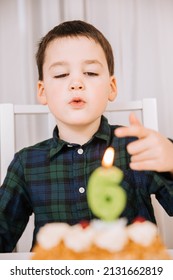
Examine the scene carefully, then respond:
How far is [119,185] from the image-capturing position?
391 millimetres

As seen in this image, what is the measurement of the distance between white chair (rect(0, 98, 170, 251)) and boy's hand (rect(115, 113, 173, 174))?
5.6 inches

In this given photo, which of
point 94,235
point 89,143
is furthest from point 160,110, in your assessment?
point 94,235

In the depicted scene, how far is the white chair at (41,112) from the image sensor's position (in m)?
0.48

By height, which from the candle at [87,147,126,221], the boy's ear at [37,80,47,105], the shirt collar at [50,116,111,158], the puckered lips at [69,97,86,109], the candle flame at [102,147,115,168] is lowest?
the candle at [87,147,126,221]

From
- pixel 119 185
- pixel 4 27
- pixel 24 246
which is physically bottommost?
pixel 24 246

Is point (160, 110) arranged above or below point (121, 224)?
above

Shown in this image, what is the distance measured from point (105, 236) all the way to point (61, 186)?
14 centimetres

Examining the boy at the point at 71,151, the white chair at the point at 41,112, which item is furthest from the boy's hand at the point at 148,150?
the white chair at the point at 41,112

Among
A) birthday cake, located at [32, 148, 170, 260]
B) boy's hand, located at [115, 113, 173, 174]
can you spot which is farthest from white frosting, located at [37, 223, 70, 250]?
boy's hand, located at [115, 113, 173, 174]

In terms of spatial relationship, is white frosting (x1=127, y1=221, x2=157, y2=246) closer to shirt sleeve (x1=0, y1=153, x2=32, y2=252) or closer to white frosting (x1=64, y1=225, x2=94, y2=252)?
white frosting (x1=64, y1=225, x2=94, y2=252)

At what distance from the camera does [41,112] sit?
1.73 ft

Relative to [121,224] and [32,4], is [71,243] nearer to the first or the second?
[121,224]

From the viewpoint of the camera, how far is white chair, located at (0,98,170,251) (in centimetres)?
48
